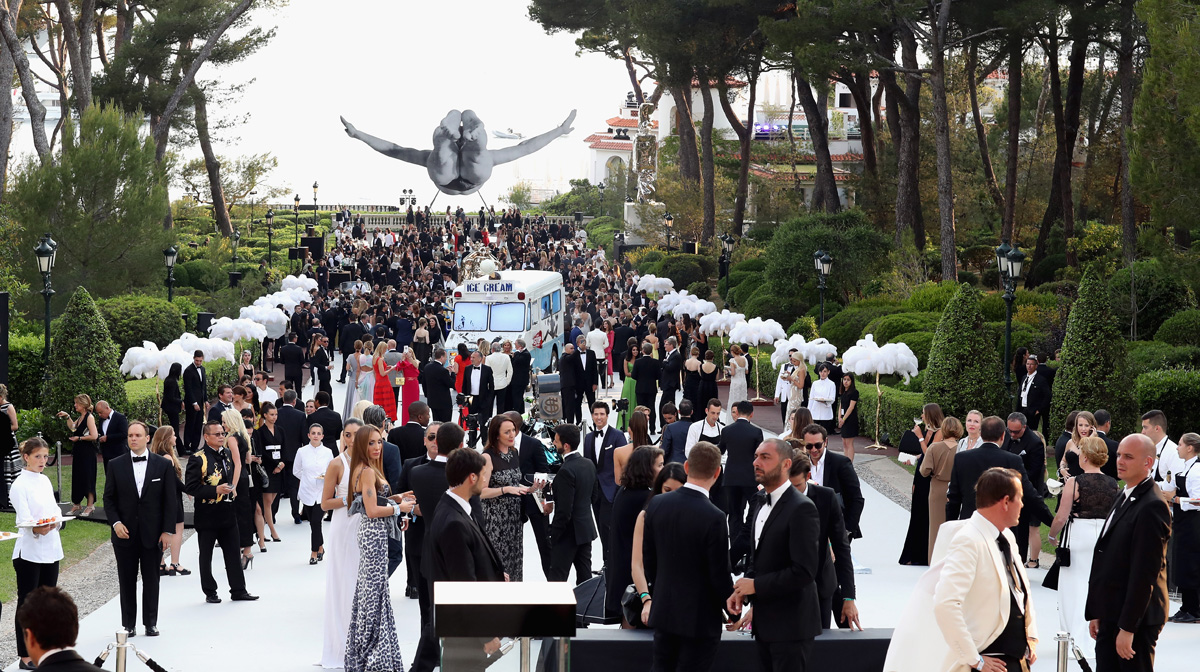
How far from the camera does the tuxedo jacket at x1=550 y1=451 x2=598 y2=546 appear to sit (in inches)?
361

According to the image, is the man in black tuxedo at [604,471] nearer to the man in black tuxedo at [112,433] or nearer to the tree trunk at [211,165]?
the man in black tuxedo at [112,433]

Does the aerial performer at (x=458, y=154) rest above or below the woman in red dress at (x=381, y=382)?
above

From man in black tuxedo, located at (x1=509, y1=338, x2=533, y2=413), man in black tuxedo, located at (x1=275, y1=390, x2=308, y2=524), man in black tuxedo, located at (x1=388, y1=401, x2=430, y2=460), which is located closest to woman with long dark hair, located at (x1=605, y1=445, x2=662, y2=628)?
man in black tuxedo, located at (x1=388, y1=401, x2=430, y2=460)

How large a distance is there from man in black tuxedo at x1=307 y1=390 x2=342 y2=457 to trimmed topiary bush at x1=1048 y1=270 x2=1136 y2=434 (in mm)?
8904

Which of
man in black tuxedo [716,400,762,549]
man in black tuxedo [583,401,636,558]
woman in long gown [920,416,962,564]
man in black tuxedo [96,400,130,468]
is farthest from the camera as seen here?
man in black tuxedo [96,400,130,468]

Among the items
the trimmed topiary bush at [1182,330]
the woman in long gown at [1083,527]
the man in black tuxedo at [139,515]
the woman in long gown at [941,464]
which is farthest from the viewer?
the trimmed topiary bush at [1182,330]

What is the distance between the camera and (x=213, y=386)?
22.7m

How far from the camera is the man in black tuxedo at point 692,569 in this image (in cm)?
601

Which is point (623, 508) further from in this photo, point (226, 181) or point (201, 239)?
point (226, 181)

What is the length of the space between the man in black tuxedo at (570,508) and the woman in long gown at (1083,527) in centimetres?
330

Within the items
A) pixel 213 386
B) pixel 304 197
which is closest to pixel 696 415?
pixel 213 386

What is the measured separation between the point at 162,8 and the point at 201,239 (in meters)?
12.5

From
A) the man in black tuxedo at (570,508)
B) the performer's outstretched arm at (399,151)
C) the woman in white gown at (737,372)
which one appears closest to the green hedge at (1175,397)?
the woman in white gown at (737,372)

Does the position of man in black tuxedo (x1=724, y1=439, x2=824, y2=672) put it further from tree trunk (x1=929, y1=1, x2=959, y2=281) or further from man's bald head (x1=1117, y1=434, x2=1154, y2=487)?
tree trunk (x1=929, y1=1, x2=959, y2=281)
